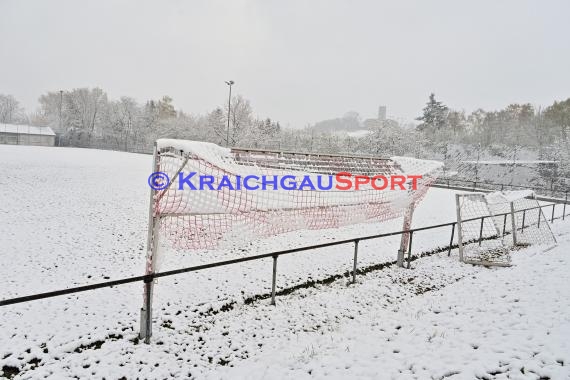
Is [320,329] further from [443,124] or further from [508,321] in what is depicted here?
[443,124]

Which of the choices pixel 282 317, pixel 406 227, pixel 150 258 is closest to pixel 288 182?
Answer: pixel 282 317

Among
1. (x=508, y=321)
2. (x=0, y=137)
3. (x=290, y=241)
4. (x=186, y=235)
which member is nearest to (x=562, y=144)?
(x=290, y=241)

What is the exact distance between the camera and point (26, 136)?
2178 inches

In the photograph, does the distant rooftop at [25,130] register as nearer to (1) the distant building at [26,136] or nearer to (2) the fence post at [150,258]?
(1) the distant building at [26,136]

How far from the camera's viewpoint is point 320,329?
507cm

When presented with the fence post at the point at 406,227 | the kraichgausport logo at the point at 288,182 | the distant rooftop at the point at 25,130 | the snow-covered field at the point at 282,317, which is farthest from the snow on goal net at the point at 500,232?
the distant rooftop at the point at 25,130

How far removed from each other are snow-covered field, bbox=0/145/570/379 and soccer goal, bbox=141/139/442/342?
2.90 feet

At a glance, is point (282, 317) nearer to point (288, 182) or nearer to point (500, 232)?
point (288, 182)

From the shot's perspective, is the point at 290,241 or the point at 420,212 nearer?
the point at 290,241

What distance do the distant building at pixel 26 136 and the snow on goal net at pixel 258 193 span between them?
6310 cm

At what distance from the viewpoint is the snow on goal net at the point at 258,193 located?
4277 mm

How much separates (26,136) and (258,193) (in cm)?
6642

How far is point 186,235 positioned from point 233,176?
1163 millimetres

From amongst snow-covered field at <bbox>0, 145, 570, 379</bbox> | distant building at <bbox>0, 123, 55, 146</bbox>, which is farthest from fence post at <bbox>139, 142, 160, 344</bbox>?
distant building at <bbox>0, 123, 55, 146</bbox>
